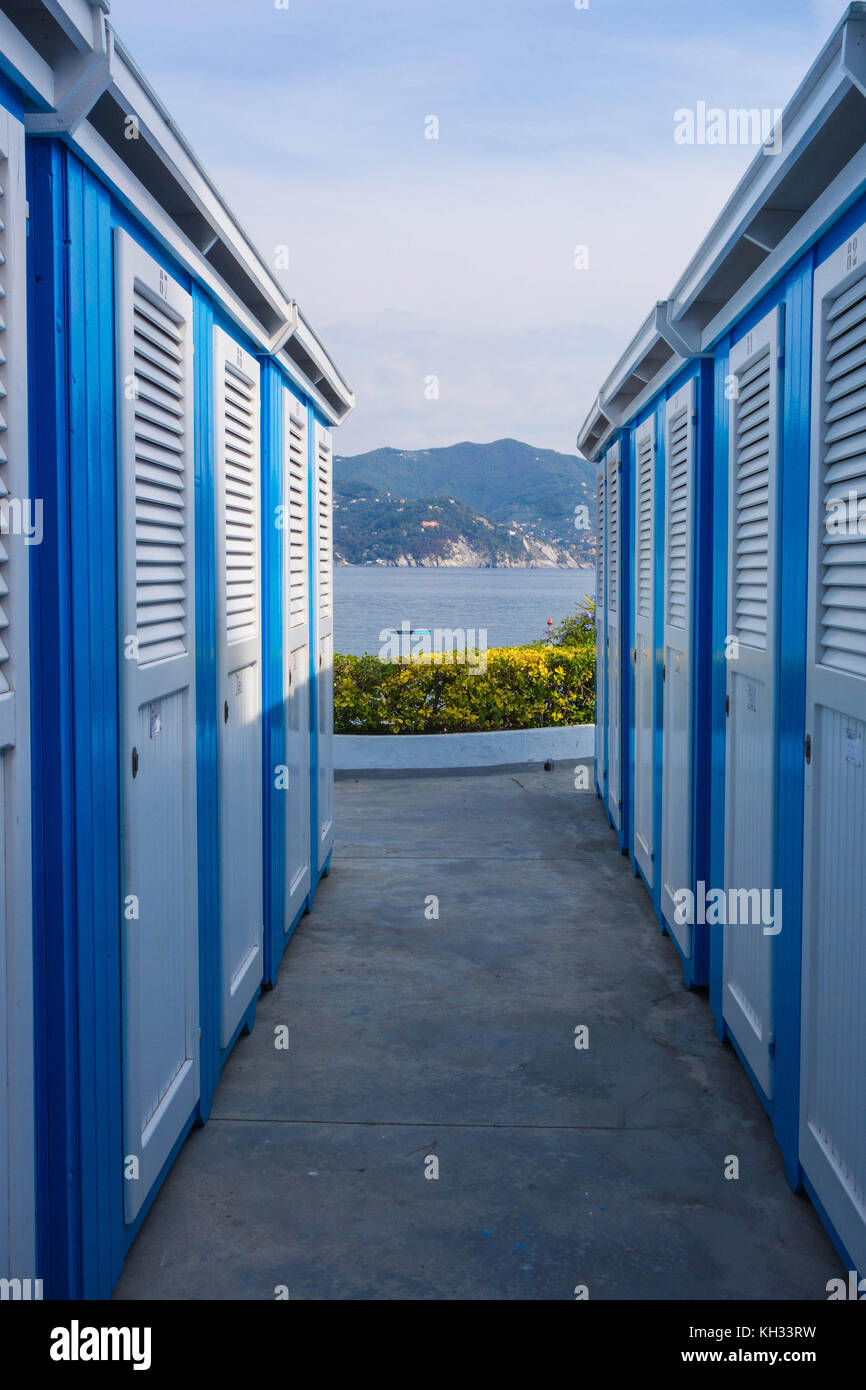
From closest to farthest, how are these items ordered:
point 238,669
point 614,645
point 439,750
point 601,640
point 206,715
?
point 206,715 < point 238,669 < point 614,645 < point 601,640 < point 439,750

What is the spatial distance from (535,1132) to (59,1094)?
6.43 feet

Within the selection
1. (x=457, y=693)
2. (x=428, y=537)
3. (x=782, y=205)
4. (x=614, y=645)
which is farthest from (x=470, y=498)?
(x=782, y=205)

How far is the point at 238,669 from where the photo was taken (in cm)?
447

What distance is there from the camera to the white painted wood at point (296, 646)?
18.5 ft

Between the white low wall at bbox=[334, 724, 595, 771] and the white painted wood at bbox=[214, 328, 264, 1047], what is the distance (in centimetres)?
598

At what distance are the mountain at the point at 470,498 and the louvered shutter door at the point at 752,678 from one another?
85041mm

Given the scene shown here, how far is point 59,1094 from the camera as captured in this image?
2.36 m

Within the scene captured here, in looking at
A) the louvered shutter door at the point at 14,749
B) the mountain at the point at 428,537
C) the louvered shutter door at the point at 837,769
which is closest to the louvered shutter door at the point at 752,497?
the louvered shutter door at the point at 837,769

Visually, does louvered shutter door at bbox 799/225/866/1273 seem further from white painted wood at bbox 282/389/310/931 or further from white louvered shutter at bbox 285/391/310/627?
white louvered shutter at bbox 285/391/310/627

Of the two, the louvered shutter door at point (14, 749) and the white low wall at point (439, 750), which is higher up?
the louvered shutter door at point (14, 749)

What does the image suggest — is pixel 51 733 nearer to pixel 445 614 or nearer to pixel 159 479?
pixel 159 479

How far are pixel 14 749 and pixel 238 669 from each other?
2379mm

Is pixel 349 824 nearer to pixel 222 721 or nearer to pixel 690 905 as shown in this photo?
pixel 690 905

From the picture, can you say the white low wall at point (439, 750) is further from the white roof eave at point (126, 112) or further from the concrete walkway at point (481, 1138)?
the white roof eave at point (126, 112)
